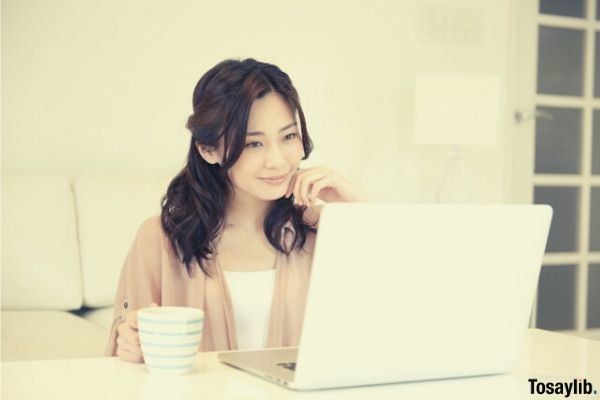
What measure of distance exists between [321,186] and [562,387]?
73 cm

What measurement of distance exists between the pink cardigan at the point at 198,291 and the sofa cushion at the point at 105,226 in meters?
1.52

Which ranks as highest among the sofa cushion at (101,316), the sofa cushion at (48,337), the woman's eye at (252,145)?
the woman's eye at (252,145)

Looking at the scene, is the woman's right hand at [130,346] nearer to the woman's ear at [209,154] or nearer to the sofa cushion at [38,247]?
the woman's ear at [209,154]

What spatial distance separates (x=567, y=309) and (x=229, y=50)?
232 cm

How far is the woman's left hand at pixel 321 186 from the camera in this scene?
1.88m

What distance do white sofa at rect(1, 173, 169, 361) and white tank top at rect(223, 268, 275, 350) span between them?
51.4 inches

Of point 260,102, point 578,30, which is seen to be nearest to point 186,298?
point 260,102

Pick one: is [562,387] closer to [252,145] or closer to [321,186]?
[321,186]

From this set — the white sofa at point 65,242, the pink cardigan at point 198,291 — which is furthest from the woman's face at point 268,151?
the white sofa at point 65,242

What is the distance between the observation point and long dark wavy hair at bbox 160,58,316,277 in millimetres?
1962

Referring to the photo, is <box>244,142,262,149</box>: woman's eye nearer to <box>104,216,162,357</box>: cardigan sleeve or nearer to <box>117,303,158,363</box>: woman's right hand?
<box>104,216,162,357</box>: cardigan sleeve

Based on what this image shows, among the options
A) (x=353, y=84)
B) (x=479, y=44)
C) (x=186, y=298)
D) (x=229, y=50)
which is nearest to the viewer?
(x=186, y=298)

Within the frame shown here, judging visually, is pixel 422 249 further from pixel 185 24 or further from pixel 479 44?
pixel 479 44

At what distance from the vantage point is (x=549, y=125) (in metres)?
4.91
